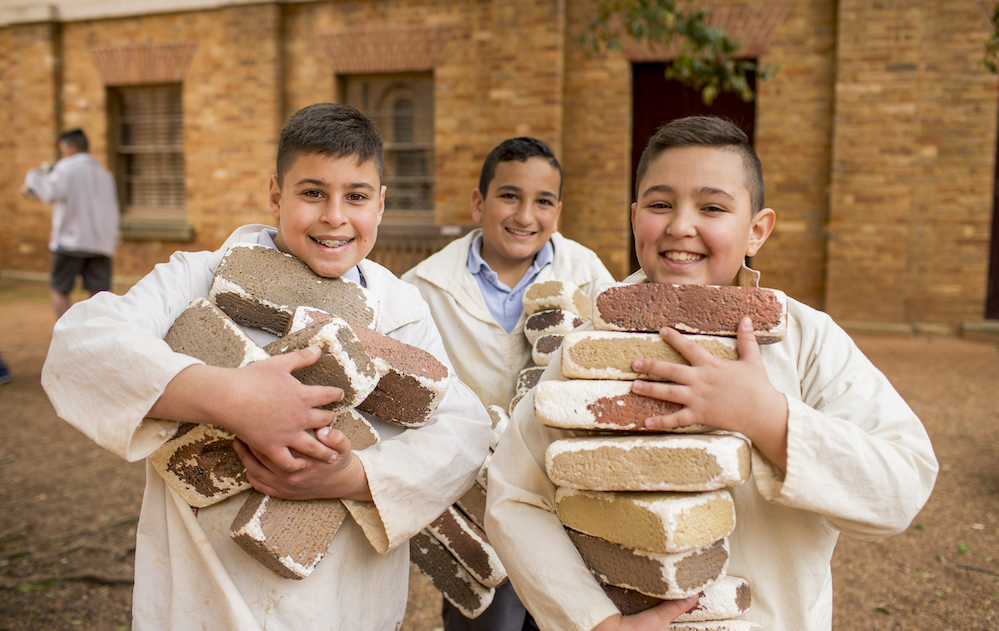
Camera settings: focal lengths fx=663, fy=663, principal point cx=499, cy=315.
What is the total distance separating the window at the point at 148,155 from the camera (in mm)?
10977

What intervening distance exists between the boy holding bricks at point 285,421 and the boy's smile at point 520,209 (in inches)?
33.7

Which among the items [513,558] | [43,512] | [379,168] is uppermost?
[379,168]

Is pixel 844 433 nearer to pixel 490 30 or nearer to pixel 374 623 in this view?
pixel 374 623

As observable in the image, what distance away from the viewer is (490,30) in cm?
891

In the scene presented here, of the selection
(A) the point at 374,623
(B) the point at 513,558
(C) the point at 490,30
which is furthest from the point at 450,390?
(C) the point at 490,30

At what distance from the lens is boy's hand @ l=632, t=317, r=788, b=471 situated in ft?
4.00

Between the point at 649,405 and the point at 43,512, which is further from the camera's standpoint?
the point at 43,512

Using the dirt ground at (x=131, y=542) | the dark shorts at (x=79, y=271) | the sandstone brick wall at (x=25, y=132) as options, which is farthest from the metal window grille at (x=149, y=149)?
the dirt ground at (x=131, y=542)

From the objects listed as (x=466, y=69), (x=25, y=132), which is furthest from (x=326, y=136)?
(x=25, y=132)

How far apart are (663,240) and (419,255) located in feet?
25.7

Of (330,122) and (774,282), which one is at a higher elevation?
(330,122)

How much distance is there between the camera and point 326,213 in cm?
167

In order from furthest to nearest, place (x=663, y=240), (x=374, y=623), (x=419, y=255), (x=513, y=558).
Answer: (x=419, y=255) → (x=374, y=623) → (x=663, y=240) → (x=513, y=558)

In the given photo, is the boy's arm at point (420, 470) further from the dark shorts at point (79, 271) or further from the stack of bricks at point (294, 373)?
the dark shorts at point (79, 271)
